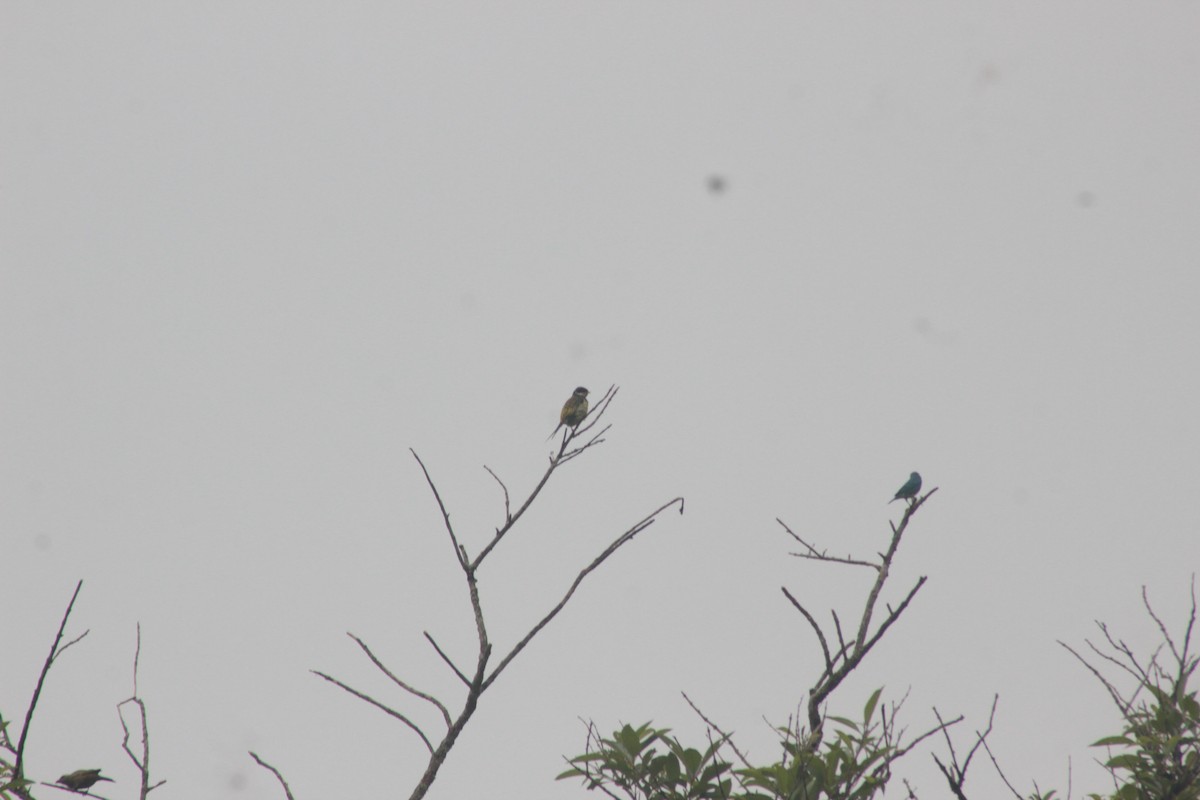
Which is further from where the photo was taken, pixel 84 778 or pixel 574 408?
pixel 574 408

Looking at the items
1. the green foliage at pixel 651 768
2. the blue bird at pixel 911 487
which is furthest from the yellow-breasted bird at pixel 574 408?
the green foliage at pixel 651 768

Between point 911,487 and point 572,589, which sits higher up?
point 911,487

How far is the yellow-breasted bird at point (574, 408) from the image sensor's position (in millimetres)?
11565

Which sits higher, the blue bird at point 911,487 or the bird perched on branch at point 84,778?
the blue bird at point 911,487

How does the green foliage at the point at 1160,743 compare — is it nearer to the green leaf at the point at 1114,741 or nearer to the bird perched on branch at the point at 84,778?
the green leaf at the point at 1114,741

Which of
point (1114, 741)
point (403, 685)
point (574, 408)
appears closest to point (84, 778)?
point (403, 685)

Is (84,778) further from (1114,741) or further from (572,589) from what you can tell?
(1114,741)

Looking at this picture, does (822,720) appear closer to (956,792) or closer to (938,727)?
(938,727)

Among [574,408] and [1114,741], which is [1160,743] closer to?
[1114,741]

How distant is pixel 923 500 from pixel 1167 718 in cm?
191

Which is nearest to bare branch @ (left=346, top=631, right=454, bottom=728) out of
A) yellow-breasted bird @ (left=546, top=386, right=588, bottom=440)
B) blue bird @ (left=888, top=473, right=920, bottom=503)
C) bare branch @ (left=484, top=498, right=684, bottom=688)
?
bare branch @ (left=484, top=498, right=684, bottom=688)

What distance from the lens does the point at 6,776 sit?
→ 3871 millimetres

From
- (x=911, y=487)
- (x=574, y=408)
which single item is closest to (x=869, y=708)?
(x=574, y=408)

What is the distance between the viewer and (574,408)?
11992 millimetres
